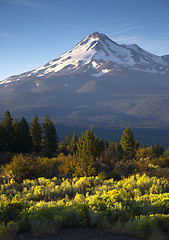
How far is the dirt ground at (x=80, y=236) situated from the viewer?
4840mm

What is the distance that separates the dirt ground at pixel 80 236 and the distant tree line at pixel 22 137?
26.4m

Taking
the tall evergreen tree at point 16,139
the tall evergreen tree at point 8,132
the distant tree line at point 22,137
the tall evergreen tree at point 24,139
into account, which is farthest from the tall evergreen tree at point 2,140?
the tall evergreen tree at point 24,139

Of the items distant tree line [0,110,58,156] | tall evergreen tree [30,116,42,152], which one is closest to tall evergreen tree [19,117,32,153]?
distant tree line [0,110,58,156]

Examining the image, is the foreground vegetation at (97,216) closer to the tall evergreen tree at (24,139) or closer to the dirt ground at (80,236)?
the dirt ground at (80,236)

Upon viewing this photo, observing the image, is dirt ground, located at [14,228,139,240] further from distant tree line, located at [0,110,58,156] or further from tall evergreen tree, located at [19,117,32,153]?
tall evergreen tree, located at [19,117,32,153]

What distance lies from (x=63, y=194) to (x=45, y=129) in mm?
34544

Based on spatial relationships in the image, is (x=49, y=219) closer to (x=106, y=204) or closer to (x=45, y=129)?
(x=106, y=204)

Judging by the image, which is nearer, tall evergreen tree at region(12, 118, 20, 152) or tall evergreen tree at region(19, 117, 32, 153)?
tall evergreen tree at region(12, 118, 20, 152)

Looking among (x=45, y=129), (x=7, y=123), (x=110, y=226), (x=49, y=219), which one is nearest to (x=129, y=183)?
(x=110, y=226)

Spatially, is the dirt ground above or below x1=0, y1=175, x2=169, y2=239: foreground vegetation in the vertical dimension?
below

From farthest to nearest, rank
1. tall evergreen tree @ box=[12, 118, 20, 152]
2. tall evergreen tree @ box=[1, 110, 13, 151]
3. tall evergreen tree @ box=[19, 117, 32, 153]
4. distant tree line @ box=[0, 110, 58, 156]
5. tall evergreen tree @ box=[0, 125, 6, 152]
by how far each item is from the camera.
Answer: tall evergreen tree @ box=[19, 117, 32, 153]
tall evergreen tree @ box=[12, 118, 20, 152]
tall evergreen tree @ box=[1, 110, 13, 151]
distant tree line @ box=[0, 110, 58, 156]
tall evergreen tree @ box=[0, 125, 6, 152]

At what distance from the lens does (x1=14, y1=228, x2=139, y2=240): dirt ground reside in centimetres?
484

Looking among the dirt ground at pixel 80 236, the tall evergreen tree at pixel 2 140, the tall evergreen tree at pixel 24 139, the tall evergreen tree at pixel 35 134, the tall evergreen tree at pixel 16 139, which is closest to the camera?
the dirt ground at pixel 80 236

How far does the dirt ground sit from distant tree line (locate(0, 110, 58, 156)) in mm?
26426
